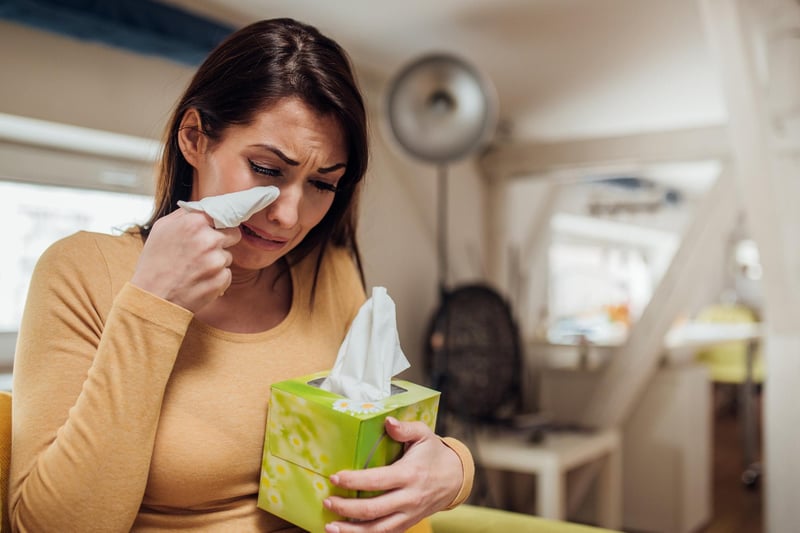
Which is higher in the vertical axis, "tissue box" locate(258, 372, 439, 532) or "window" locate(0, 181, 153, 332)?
"window" locate(0, 181, 153, 332)

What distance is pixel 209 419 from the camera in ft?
2.95

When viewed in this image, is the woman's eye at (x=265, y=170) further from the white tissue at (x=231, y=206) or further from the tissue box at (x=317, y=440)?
the tissue box at (x=317, y=440)

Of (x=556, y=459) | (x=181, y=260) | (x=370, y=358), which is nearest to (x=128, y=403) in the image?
(x=181, y=260)

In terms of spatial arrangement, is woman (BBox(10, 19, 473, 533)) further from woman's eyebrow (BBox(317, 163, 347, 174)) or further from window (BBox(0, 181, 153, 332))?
window (BBox(0, 181, 153, 332))

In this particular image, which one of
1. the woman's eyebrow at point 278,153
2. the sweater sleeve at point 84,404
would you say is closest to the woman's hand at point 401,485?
the sweater sleeve at point 84,404

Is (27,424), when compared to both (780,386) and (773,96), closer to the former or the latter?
(773,96)

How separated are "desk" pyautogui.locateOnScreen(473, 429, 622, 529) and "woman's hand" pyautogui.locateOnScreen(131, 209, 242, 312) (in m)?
2.04

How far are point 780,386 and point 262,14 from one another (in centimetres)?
209

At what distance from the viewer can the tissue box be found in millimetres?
796

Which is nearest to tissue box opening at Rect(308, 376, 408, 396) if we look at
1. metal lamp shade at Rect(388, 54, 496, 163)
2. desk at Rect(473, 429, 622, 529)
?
metal lamp shade at Rect(388, 54, 496, 163)

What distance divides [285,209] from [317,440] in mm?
274

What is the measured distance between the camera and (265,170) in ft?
2.87

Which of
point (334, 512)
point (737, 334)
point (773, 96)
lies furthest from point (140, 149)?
point (737, 334)

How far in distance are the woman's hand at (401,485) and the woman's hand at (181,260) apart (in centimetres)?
26
